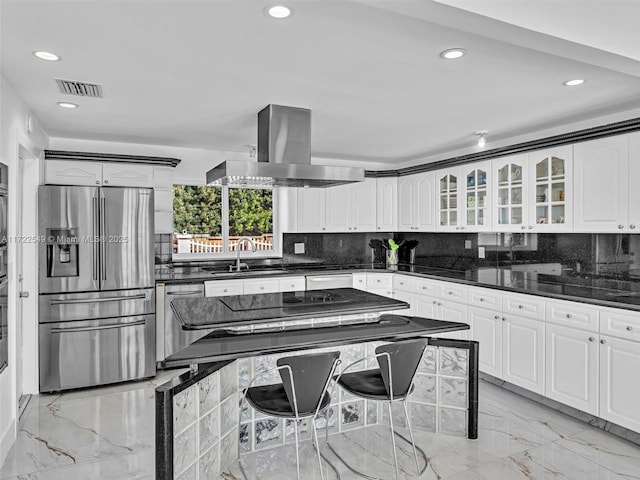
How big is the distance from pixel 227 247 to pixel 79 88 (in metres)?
2.82

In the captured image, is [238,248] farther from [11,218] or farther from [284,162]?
[11,218]

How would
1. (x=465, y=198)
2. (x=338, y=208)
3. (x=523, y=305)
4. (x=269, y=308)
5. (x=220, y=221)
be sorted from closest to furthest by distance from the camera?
1. (x=269, y=308)
2. (x=523, y=305)
3. (x=465, y=198)
4. (x=220, y=221)
5. (x=338, y=208)

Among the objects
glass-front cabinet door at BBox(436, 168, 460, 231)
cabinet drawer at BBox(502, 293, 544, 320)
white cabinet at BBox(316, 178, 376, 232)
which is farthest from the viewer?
white cabinet at BBox(316, 178, 376, 232)

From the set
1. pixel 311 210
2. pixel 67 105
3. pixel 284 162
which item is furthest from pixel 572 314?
pixel 67 105

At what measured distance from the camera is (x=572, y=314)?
3240 millimetres

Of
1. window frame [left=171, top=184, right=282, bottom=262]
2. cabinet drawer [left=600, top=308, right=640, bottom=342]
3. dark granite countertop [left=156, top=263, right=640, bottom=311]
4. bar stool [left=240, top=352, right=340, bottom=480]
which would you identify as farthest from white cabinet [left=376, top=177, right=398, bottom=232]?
bar stool [left=240, top=352, right=340, bottom=480]

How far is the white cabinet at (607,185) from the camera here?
3.35 metres

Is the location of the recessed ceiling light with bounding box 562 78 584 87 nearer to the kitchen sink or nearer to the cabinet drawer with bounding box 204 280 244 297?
the kitchen sink

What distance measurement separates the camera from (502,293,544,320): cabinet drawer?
351 centimetres

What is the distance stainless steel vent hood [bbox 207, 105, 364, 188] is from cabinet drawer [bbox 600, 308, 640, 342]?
1.86 metres

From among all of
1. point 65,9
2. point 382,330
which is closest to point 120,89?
point 65,9

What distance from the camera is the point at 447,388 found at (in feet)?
10.00

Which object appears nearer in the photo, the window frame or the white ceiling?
the white ceiling

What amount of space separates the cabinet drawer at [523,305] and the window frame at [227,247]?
288 cm
